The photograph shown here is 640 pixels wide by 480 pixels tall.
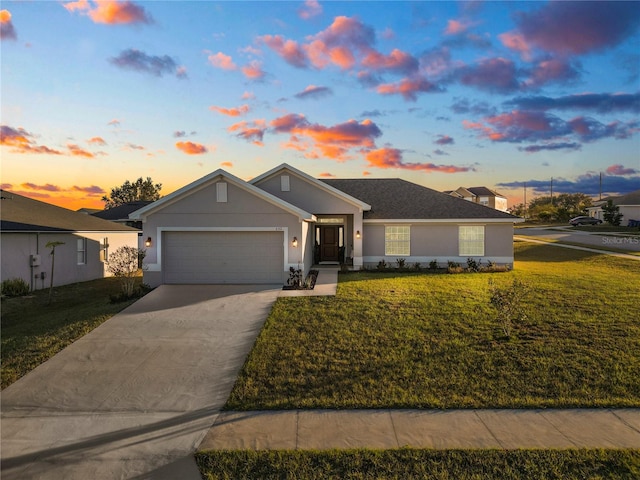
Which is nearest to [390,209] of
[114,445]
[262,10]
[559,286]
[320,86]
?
[320,86]

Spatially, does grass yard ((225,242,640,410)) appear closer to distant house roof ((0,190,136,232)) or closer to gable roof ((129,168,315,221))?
gable roof ((129,168,315,221))

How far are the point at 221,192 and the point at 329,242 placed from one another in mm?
8572

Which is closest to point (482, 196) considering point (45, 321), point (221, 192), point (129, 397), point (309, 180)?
point (309, 180)

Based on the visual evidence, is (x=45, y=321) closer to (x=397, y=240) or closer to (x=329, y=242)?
(x=329, y=242)

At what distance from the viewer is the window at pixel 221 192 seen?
1630 centimetres

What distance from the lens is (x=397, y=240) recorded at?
2144cm

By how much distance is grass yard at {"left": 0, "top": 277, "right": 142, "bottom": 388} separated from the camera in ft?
29.3

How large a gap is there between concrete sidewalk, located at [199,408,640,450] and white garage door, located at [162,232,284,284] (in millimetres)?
10271

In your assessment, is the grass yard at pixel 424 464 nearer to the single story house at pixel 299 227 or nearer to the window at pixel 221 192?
the single story house at pixel 299 227

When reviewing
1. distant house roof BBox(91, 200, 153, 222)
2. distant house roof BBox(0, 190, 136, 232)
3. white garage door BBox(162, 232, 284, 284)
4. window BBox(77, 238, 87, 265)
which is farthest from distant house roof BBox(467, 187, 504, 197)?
window BBox(77, 238, 87, 265)

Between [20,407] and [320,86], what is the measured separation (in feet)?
57.9

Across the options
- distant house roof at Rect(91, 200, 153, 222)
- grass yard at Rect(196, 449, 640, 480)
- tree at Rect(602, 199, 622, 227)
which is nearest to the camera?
grass yard at Rect(196, 449, 640, 480)

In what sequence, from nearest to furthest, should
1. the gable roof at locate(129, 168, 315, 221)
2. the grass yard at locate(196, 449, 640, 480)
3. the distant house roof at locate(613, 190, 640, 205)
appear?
the grass yard at locate(196, 449, 640, 480) < the gable roof at locate(129, 168, 315, 221) < the distant house roof at locate(613, 190, 640, 205)

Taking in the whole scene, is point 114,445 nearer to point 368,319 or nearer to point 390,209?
point 368,319
